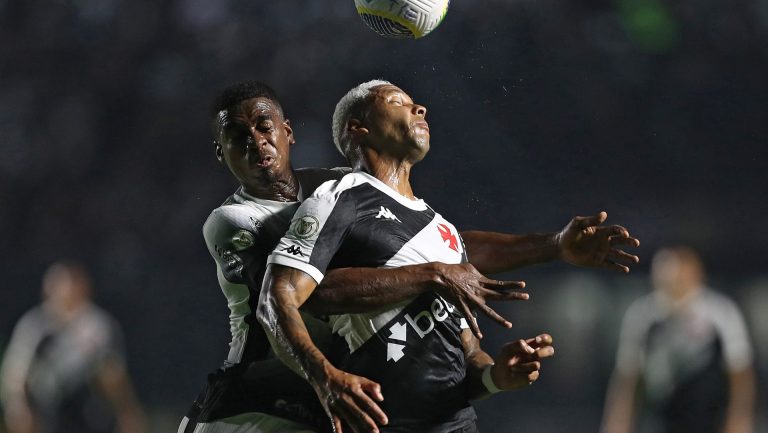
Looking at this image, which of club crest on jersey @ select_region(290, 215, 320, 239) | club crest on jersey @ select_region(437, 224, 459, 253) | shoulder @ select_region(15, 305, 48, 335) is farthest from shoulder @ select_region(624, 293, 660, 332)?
shoulder @ select_region(15, 305, 48, 335)

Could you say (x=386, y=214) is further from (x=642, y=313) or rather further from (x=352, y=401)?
(x=642, y=313)

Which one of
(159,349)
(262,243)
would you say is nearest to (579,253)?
(262,243)

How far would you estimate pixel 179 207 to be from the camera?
30.6 ft

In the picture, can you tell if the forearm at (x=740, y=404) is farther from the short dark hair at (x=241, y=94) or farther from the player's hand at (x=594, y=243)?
the short dark hair at (x=241, y=94)

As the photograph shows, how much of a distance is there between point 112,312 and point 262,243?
213 inches

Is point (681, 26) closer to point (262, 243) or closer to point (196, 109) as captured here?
point (196, 109)

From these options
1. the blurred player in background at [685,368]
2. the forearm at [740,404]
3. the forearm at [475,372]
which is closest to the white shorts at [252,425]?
the forearm at [475,372]

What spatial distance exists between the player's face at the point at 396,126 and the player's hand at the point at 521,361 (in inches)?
32.5

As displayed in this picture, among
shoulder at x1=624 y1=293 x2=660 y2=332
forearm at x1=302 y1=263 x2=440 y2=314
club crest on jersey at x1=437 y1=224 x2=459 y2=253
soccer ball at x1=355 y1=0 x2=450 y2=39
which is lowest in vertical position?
forearm at x1=302 y1=263 x2=440 y2=314

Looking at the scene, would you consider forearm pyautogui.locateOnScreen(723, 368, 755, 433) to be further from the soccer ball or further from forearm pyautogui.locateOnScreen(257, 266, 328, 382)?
forearm pyautogui.locateOnScreen(257, 266, 328, 382)

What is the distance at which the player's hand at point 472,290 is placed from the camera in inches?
128

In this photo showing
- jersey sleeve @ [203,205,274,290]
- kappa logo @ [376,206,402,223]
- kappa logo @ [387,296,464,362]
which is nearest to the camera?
kappa logo @ [387,296,464,362]

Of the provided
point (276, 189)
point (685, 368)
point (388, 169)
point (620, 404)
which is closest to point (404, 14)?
point (388, 169)

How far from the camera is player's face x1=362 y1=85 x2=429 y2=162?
12.5 ft
